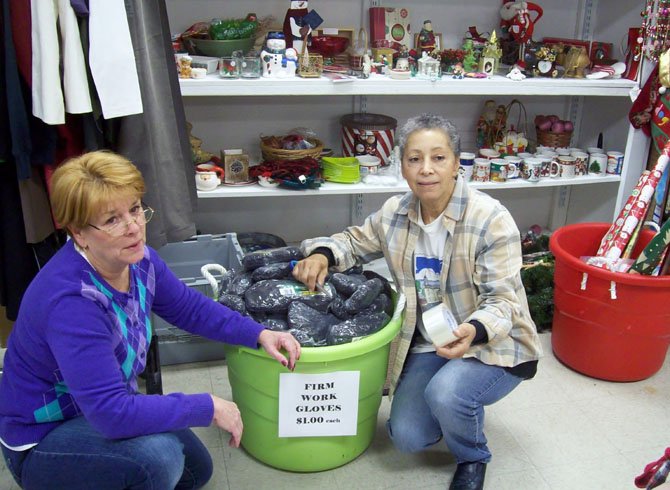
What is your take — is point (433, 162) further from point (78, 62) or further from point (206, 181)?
point (206, 181)

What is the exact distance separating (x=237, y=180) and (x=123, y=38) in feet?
3.23

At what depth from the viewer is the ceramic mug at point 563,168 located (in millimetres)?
2787

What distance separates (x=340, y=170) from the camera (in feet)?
8.43

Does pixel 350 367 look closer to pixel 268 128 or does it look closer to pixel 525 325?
pixel 525 325

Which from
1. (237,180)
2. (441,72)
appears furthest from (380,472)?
(441,72)

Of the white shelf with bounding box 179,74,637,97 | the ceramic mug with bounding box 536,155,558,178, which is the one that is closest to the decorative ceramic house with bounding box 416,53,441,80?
the white shelf with bounding box 179,74,637,97

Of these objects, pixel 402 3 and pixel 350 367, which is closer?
pixel 350 367

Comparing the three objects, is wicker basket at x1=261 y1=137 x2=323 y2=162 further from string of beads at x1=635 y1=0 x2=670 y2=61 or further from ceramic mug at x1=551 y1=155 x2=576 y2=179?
string of beads at x1=635 y1=0 x2=670 y2=61

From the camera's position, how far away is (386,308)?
1.78m

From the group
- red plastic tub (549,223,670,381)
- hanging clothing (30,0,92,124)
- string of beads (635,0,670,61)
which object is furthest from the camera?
string of beads (635,0,670,61)

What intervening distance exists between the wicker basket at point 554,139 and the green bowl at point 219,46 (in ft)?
4.66

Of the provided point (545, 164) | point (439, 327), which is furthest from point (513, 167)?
point (439, 327)

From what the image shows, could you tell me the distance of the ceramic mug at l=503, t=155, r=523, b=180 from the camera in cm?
273

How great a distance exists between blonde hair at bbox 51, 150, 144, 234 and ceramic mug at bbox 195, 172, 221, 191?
1.16 meters
